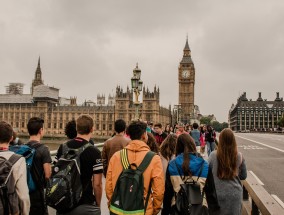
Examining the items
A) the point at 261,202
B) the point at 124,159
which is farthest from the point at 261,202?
the point at 124,159

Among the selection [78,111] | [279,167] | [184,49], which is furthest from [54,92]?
[279,167]

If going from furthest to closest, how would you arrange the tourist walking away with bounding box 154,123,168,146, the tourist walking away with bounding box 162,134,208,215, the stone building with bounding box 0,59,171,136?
the stone building with bounding box 0,59,171,136
the tourist walking away with bounding box 154,123,168,146
the tourist walking away with bounding box 162,134,208,215

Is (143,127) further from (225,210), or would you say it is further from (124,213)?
(225,210)

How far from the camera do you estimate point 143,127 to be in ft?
14.4

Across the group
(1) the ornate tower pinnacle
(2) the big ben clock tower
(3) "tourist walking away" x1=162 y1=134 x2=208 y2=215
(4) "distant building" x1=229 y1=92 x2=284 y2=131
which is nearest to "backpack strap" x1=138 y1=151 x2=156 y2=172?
(3) "tourist walking away" x1=162 y1=134 x2=208 y2=215

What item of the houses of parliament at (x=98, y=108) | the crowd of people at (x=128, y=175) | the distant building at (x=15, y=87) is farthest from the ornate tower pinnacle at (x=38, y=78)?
the crowd of people at (x=128, y=175)

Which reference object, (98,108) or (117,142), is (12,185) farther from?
(98,108)

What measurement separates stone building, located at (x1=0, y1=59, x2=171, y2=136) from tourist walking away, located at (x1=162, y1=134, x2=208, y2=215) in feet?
314

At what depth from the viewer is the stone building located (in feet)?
344

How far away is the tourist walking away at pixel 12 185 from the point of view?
12.2 feet

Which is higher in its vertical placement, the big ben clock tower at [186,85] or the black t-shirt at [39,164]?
the big ben clock tower at [186,85]

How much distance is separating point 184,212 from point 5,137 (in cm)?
217

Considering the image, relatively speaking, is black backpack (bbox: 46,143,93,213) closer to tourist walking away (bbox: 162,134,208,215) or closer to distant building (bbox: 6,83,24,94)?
tourist walking away (bbox: 162,134,208,215)

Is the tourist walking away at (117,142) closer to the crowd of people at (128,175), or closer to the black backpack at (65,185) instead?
the crowd of people at (128,175)
